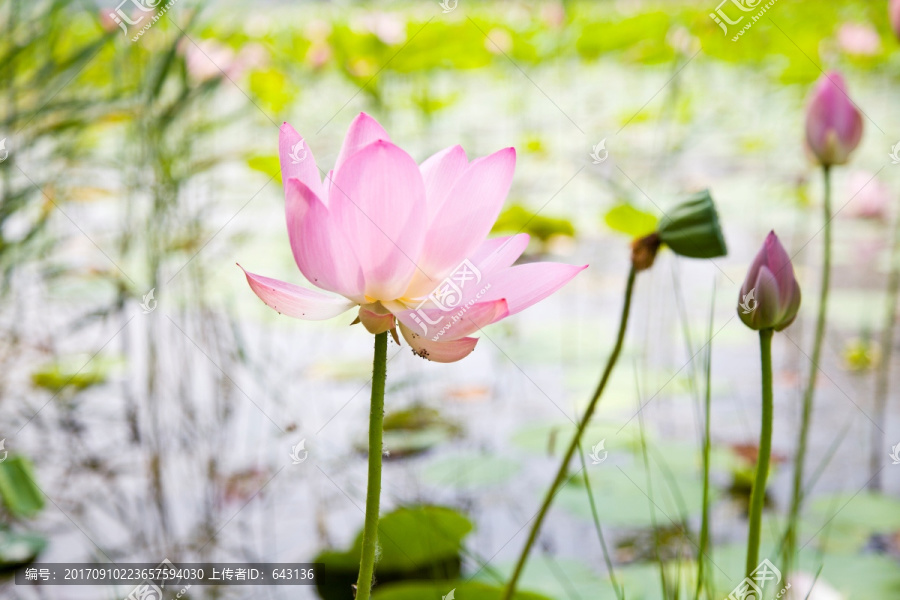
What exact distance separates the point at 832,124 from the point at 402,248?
2.45 ft

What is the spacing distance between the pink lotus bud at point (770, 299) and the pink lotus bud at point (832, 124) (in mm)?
572

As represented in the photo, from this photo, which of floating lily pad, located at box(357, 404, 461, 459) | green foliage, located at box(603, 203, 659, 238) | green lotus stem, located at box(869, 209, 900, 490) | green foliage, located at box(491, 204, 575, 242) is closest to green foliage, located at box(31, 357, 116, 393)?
floating lily pad, located at box(357, 404, 461, 459)

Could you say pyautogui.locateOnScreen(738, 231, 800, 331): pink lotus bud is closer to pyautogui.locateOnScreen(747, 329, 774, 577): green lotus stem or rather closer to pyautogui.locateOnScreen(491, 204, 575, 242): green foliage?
pyautogui.locateOnScreen(747, 329, 774, 577): green lotus stem

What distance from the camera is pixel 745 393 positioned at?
148cm

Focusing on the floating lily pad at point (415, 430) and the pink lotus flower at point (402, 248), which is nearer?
the pink lotus flower at point (402, 248)

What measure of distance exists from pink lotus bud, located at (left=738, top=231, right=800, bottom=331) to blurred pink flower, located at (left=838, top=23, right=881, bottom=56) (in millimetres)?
2722

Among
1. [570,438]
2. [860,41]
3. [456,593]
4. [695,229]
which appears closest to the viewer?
[695,229]

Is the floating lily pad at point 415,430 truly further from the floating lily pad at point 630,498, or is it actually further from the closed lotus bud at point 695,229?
the closed lotus bud at point 695,229

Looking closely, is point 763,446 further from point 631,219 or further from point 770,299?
point 631,219

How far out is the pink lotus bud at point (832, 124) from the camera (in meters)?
0.90

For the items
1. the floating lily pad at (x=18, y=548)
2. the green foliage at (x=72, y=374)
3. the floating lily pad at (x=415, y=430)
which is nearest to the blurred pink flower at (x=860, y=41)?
the floating lily pad at (x=415, y=430)

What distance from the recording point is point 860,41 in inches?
106

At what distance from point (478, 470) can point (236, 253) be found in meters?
1.18

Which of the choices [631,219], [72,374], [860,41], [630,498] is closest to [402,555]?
[630,498]
